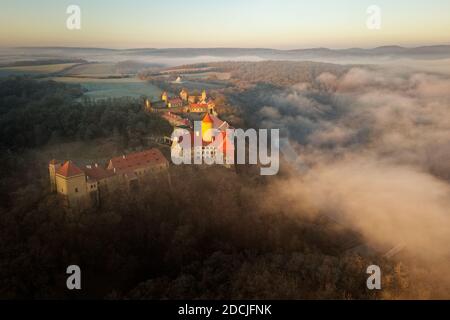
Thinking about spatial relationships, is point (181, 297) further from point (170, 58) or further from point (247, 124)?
point (170, 58)

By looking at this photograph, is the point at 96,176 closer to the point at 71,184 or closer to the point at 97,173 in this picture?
the point at 97,173

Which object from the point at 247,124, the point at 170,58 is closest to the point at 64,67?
the point at 170,58

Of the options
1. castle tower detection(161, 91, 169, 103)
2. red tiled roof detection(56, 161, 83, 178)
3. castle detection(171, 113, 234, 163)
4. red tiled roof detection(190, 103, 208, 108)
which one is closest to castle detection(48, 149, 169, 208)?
red tiled roof detection(56, 161, 83, 178)

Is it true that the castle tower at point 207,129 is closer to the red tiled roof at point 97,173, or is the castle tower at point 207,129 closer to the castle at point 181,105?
the castle at point 181,105

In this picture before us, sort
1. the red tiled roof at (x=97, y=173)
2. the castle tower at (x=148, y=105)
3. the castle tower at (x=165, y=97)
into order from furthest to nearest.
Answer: the castle tower at (x=165, y=97) → the castle tower at (x=148, y=105) → the red tiled roof at (x=97, y=173)

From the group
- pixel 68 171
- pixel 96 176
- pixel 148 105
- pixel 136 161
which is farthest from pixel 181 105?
pixel 68 171

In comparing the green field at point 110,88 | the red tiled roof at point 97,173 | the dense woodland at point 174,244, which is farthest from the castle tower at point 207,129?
the green field at point 110,88
